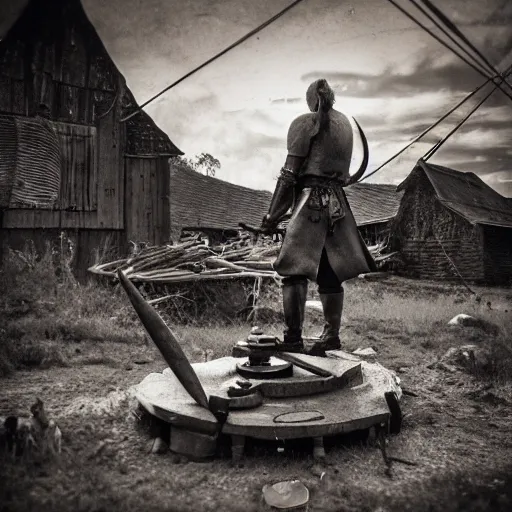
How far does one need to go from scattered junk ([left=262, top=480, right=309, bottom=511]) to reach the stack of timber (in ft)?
11.9

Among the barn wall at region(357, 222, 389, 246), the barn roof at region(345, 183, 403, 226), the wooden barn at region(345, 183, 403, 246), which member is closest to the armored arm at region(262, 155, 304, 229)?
the barn wall at region(357, 222, 389, 246)

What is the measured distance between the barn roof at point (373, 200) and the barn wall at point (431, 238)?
3.47 metres

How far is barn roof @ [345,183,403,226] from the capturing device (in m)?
18.7

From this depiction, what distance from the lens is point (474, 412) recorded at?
8.75 feet

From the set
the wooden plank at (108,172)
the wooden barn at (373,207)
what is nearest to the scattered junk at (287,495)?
the wooden plank at (108,172)

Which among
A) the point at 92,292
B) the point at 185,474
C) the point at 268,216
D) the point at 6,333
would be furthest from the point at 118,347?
the point at 185,474

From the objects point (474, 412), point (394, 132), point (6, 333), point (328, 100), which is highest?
point (394, 132)

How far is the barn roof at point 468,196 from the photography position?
32.9 ft

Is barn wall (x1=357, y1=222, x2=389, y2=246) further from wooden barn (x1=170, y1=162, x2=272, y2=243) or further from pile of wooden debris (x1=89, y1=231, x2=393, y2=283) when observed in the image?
pile of wooden debris (x1=89, y1=231, x2=393, y2=283)

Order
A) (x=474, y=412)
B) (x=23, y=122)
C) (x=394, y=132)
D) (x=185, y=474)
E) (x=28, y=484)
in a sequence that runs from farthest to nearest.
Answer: (x=23, y=122) → (x=394, y=132) → (x=474, y=412) → (x=185, y=474) → (x=28, y=484)

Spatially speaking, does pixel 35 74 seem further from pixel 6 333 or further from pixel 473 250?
pixel 473 250

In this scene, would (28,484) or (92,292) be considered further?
(92,292)

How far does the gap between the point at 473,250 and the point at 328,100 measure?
10.2 m

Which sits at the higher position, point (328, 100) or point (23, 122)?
point (23, 122)
